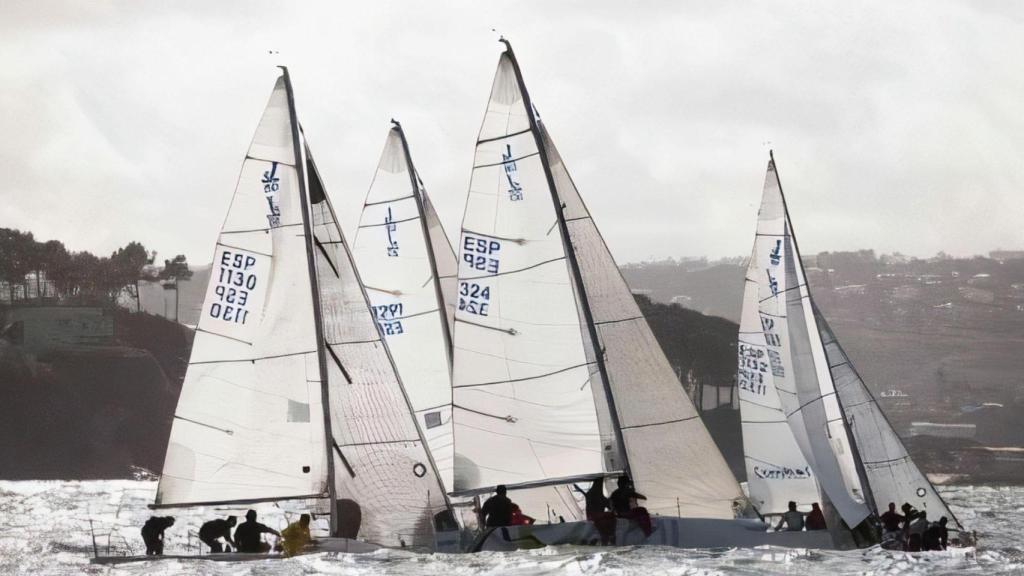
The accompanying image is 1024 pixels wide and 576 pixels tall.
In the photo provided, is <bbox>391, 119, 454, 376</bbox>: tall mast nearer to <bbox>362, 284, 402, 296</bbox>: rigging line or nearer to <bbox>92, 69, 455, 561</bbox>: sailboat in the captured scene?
<bbox>362, 284, 402, 296</bbox>: rigging line

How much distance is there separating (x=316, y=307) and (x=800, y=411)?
36.0ft

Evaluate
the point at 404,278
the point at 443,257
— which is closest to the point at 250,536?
the point at 404,278

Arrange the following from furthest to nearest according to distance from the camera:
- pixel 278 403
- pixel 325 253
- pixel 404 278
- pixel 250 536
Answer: pixel 404 278 → pixel 325 253 → pixel 278 403 → pixel 250 536

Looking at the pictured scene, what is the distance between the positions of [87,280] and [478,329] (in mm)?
106632

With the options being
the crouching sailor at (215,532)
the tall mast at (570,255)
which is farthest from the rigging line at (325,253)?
the crouching sailor at (215,532)

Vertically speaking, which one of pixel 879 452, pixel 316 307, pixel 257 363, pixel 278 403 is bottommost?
pixel 879 452

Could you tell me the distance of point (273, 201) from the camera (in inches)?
903

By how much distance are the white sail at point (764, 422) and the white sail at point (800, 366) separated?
0.52ft

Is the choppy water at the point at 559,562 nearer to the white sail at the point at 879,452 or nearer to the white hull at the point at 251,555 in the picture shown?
the white hull at the point at 251,555

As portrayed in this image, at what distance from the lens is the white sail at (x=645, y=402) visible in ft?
77.6

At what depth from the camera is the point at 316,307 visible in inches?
907

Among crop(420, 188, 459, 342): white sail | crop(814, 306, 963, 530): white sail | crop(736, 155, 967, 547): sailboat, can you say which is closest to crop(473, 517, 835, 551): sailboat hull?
crop(736, 155, 967, 547): sailboat

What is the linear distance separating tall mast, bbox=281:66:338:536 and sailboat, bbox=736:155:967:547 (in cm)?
976

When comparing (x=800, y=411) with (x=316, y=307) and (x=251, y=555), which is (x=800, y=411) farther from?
(x=251, y=555)
